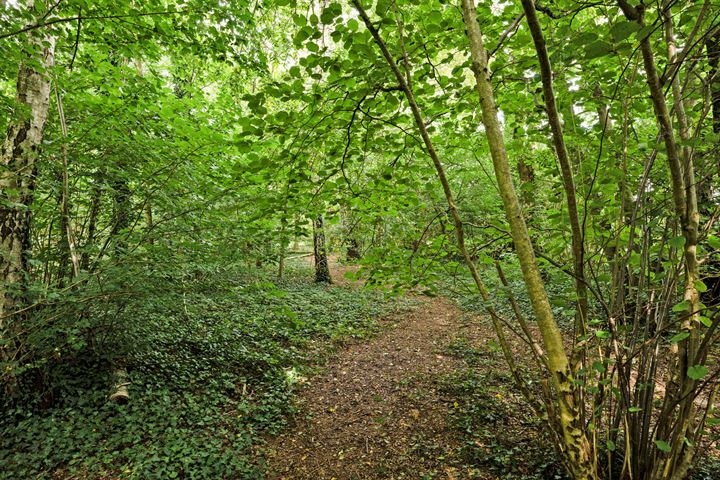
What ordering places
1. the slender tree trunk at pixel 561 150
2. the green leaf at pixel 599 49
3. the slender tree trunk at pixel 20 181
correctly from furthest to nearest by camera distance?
1. the slender tree trunk at pixel 20 181
2. the slender tree trunk at pixel 561 150
3. the green leaf at pixel 599 49

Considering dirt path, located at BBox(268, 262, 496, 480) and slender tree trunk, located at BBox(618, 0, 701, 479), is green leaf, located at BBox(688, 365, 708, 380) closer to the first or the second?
slender tree trunk, located at BBox(618, 0, 701, 479)

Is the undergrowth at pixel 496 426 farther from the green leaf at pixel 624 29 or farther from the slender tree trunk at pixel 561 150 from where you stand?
the green leaf at pixel 624 29

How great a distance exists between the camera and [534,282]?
6.39ft

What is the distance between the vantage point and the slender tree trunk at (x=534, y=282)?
1.94 m

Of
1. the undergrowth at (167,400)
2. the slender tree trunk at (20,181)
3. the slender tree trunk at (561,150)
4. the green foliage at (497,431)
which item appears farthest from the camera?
the slender tree trunk at (20,181)

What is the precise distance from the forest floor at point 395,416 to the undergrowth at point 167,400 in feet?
1.45

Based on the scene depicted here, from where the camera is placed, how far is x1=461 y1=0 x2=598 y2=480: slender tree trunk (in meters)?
1.94

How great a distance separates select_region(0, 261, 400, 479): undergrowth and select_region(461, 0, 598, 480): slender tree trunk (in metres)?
1.60

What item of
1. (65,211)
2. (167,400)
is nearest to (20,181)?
(65,211)

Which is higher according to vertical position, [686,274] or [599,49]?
[599,49]

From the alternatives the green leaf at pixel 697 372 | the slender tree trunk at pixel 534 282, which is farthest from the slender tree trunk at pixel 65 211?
the green leaf at pixel 697 372

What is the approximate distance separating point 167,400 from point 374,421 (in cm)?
266

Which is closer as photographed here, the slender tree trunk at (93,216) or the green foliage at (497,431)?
the green foliage at (497,431)

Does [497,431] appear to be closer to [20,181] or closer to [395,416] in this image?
[395,416]
